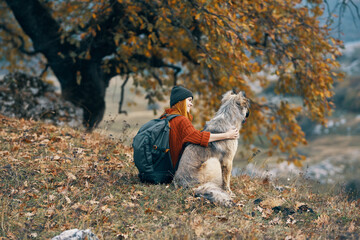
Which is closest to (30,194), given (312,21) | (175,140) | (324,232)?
(175,140)

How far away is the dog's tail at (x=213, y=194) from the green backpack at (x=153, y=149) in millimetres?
818

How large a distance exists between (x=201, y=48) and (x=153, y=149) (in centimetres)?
569

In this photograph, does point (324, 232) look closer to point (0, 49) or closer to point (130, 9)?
point (130, 9)

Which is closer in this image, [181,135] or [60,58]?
[181,135]

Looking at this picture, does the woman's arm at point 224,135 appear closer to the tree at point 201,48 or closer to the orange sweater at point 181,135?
the orange sweater at point 181,135

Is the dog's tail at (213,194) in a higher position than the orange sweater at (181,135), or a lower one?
lower

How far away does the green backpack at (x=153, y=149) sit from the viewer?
5.53 m

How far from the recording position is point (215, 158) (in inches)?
213

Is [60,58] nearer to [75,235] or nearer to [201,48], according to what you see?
[201,48]

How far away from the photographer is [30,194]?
202 inches

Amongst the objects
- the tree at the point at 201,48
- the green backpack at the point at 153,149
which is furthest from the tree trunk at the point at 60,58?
the green backpack at the point at 153,149

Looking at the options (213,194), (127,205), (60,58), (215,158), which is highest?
(60,58)

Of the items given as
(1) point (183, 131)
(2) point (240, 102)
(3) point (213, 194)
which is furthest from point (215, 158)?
(2) point (240, 102)

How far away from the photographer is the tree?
Answer: 9891 millimetres
